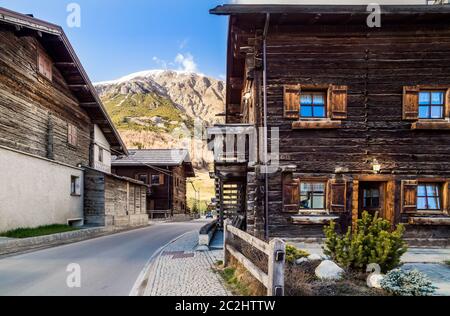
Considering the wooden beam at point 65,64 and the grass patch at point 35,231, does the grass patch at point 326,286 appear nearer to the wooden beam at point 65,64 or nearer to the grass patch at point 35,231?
the grass patch at point 35,231

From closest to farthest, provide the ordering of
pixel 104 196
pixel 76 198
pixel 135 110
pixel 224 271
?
pixel 224 271, pixel 76 198, pixel 104 196, pixel 135 110

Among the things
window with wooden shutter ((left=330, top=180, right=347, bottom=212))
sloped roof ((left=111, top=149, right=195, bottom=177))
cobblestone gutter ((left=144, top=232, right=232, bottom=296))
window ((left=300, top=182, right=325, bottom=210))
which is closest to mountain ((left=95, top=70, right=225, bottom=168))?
sloped roof ((left=111, top=149, right=195, bottom=177))

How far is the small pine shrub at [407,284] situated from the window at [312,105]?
20.9 feet

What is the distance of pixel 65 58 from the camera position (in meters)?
17.2

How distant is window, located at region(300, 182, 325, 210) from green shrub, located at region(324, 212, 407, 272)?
150 inches

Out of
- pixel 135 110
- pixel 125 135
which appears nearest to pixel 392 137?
pixel 125 135

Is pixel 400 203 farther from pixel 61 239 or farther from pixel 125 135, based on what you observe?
pixel 125 135

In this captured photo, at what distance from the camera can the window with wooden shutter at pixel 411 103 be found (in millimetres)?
10922

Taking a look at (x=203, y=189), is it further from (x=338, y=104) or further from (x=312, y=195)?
(x=338, y=104)

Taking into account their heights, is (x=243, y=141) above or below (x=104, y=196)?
above
